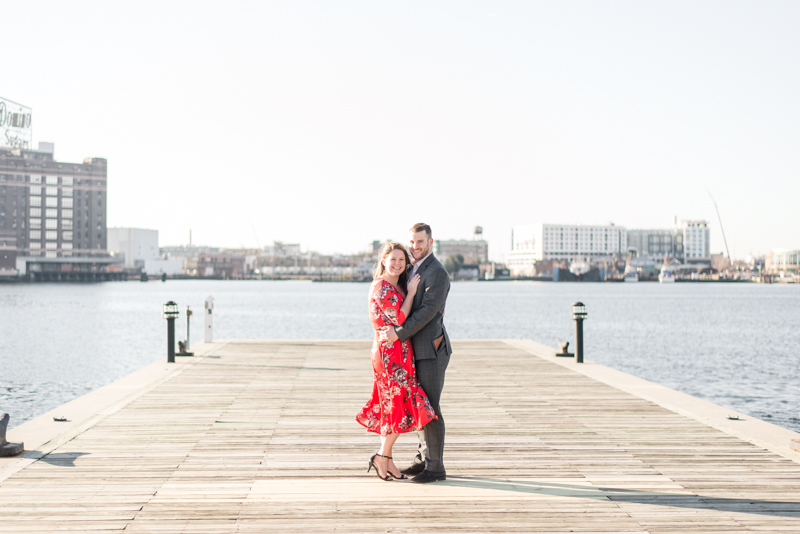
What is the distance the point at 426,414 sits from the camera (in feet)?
18.7

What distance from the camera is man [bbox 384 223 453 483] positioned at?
5594mm

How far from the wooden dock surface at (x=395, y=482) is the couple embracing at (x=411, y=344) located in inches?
18.8

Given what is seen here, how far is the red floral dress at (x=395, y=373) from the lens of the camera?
5.66 m

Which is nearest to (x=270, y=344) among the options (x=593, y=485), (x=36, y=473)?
(x=36, y=473)

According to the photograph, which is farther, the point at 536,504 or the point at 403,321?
the point at 403,321

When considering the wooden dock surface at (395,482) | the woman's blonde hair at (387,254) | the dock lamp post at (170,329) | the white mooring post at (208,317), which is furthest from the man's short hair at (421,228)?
the white mooring post at (208,317)

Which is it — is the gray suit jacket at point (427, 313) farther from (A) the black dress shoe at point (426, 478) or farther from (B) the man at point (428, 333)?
(A) the black dress shoe at point (426, 478)

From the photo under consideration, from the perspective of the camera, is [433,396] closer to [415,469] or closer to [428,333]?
[428,333]

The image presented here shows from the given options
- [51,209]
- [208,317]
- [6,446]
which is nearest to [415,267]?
[6,446]

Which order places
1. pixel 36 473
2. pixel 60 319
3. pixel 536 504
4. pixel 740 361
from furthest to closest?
pixel 60 319
pixel 740 361
pixel 36 473
pixel 536 504

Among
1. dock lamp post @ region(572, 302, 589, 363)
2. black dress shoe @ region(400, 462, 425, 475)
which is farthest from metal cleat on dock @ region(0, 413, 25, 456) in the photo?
dock lamp post @ region(572, 302, 589, 363)

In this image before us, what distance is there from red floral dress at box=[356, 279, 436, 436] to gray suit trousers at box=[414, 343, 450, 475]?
62mm

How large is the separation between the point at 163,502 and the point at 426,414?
2076 mm

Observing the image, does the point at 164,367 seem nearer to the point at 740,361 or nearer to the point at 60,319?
the point at 740,361
